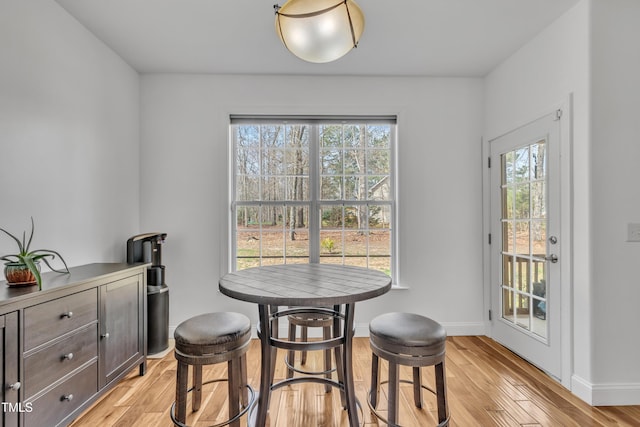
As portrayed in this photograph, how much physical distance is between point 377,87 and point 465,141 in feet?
3.50

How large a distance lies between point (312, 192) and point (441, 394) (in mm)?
2161

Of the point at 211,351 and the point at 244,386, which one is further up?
the point at 211,351

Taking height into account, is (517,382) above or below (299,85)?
below

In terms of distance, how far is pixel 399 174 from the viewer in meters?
3.22

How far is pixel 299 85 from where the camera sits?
3186 mm

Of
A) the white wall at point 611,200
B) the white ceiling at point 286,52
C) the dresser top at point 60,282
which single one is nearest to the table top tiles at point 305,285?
the dresser top at point 60,282

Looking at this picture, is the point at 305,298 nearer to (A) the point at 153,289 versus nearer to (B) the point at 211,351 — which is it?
(B) the point at 211,351

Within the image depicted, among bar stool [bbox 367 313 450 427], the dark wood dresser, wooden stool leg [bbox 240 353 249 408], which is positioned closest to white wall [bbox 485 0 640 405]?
bar stool [bbox 367 313 450 427]

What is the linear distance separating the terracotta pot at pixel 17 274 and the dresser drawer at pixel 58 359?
37 cm

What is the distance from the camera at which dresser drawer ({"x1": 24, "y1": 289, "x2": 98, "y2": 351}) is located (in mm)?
1487

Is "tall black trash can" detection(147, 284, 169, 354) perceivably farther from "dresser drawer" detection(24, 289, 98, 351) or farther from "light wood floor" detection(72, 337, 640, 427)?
"dresser drawer" detection(24, 289, 98, 351)

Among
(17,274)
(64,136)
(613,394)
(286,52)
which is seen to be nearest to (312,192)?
(286,52)

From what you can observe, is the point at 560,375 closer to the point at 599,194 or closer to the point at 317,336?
the point at 599,194

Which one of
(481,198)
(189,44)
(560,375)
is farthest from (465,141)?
(189,44)
